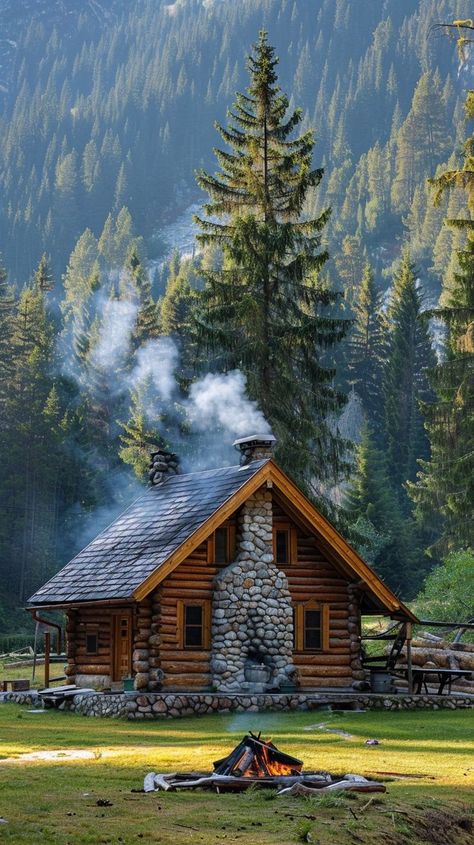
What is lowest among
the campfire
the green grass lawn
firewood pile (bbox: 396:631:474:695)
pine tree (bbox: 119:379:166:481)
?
the green grass lawn

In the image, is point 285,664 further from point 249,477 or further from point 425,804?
point 425,804

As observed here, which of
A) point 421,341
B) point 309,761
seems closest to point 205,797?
point 309,761

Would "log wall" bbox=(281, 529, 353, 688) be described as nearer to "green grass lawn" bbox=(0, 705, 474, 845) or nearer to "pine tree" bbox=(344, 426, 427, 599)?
"green grass lawn" bbox=(0, 705, 474, 845)

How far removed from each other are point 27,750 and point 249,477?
37.3 feet

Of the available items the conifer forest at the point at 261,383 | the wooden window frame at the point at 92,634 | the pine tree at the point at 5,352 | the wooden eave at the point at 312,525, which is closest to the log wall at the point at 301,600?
the wooden eave at the point at 312,525

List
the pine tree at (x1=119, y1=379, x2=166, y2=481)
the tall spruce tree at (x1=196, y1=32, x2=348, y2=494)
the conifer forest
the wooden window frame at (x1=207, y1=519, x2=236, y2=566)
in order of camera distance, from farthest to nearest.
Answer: the pine tree at (x1=119, y1=379, x2=166, y2=481) < the conifer forest < the tall spruce tree at (x1=196, y1=32, x2=348, y2=494) < the wooden window frame at (x1=207, y1=519, x2=236, y2=566)

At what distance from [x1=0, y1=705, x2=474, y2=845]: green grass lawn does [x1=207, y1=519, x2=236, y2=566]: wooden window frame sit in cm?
513

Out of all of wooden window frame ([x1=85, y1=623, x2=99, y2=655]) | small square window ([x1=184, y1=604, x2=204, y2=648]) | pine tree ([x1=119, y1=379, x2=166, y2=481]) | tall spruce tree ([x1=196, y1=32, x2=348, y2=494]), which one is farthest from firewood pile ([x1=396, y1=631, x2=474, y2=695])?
pine tree ([x1=119, y1=379, x2=166, y2=481])

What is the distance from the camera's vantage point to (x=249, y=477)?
102 ft

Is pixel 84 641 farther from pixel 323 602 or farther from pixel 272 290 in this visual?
pixel 272 290

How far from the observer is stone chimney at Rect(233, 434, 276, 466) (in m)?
32.6

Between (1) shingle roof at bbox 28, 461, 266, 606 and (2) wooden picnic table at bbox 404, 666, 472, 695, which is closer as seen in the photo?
(1) shingle roof at bbox 28, 461, 266, 606

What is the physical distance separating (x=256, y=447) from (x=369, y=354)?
2692 inches

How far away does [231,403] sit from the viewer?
40.4 metres
